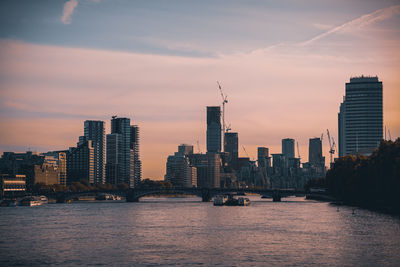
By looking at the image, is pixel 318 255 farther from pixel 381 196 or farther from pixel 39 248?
pixel 381 196

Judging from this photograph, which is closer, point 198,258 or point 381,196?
point 198,258

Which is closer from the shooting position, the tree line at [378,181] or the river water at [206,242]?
the river water at [206,242]

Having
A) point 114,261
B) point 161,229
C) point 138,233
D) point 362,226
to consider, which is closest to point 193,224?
point 161,229

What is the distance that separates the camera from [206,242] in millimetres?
96062

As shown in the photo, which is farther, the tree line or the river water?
the tree line

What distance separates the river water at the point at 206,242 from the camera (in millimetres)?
77312

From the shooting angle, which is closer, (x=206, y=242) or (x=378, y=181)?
(x=206, y=242)

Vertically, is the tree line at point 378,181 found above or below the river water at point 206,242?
above

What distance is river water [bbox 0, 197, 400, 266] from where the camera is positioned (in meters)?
77.3

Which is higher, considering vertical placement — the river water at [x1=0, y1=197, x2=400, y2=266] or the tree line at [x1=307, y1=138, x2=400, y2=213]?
the tree line at [x1=307, y1=138, x2=400, y2=213]

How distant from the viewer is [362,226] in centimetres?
11612

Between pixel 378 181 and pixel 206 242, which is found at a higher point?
pixel 378 181

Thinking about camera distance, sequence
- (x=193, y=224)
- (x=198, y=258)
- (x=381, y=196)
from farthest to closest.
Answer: (x=381, y=196), (x=193, y=224), (x=198, y=258)

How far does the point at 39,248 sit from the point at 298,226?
50.3 metres
